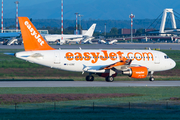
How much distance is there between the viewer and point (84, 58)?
3747 cm

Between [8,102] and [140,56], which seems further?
[140,56]

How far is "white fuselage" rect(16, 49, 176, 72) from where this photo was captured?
36.5 metres

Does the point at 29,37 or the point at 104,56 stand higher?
the point at 29,37

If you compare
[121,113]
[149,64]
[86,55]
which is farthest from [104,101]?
[149,64]

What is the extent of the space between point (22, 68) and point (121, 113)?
33.0 metres

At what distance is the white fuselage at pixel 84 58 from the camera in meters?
36.5

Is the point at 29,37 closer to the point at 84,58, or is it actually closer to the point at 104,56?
the point at 84,58

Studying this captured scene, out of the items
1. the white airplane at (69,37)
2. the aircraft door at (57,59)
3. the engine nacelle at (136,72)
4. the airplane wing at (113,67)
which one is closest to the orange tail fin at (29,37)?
the aircraft door at (57,59)

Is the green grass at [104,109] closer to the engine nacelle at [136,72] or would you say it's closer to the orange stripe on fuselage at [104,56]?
the engine nacelle at [136,72]

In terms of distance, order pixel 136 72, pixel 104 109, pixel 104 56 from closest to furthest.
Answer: pixel 104 109 < pixel 136 72 < pixel 104 56

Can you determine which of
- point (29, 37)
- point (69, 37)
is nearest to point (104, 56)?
point (29, 37)

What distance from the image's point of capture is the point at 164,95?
27516 mm

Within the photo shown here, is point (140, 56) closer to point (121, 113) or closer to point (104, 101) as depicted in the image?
point (104, 101)

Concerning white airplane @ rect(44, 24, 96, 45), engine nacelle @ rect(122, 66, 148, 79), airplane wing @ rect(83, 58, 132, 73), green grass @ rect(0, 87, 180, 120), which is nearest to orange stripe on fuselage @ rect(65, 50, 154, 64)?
airplane wing @ rect(83, 58, 132, 73)
